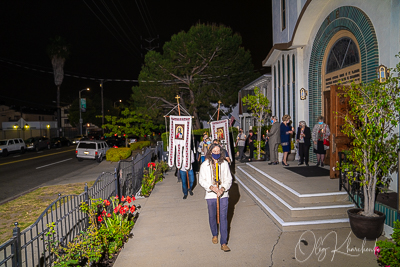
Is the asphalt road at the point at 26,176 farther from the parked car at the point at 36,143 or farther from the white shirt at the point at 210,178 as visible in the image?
the parked car at the point at 36,143

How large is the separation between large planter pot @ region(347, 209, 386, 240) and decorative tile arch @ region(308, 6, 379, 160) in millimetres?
3916

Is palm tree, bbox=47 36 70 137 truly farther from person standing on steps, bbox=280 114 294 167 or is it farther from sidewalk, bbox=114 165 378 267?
sidewalk, bbox=114 165 378 267

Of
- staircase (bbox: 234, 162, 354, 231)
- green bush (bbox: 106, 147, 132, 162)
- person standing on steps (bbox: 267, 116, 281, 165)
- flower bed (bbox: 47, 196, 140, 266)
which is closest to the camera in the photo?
flower bed (bbox: 47, 196, 140, 266)

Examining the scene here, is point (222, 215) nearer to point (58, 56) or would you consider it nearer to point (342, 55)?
point (342, 55)

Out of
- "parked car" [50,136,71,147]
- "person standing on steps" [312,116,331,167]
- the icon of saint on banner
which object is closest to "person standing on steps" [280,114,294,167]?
"person standing on steps" [312,116,331,167]

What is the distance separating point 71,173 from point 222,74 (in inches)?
710

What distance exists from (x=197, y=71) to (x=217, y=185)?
2542 centimetres

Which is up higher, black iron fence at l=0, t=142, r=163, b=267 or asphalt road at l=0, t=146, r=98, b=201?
black iron fence at l=0, t=142, r=163, b=267

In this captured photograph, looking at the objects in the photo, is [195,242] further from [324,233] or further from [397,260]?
[397,260]

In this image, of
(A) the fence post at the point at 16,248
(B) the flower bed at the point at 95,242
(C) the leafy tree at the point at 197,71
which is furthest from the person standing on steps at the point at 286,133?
(C) the leafy tree at the point at 197,71

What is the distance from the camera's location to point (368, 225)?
17.1ft

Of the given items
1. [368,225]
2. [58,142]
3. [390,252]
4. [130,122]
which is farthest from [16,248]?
[58,142]

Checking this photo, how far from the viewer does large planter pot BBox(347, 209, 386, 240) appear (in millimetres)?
5184

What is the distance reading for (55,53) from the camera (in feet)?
155
